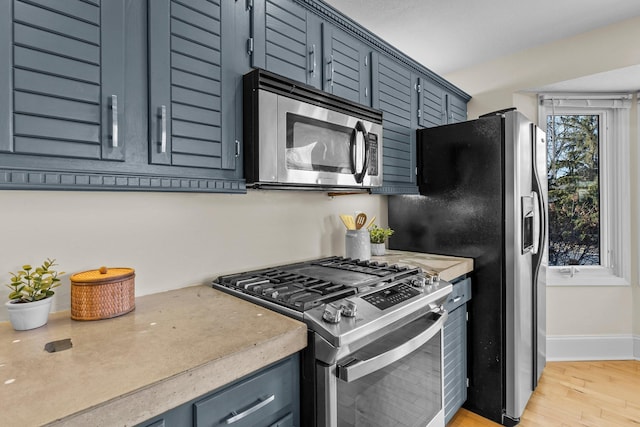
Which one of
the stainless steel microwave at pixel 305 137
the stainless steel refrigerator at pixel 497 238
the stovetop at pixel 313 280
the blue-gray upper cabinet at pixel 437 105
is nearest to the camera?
the stovetop at pixel 313 280

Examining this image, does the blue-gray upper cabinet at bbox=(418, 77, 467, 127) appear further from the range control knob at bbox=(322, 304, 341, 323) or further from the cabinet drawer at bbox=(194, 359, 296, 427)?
the cabinet drawer at bbox=(194, 359, 296, 427)

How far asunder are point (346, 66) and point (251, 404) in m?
1.64

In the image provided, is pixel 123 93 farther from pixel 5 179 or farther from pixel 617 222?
pixel 617 222

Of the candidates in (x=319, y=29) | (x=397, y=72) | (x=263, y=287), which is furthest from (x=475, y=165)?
(x=263, y=287)

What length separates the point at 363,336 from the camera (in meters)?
1.10

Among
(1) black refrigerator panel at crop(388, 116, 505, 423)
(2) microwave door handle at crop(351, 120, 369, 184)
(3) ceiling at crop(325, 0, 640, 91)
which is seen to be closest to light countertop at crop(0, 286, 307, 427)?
(2) microwave door handle at crop(351, 120, 369, 184)

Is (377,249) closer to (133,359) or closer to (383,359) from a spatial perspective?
(383,359)

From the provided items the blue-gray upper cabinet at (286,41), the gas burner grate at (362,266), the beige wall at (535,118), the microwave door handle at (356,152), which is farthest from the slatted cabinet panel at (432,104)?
the gas burner grate at (362,266)

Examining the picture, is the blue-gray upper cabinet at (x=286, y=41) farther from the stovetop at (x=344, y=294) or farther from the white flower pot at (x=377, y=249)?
the white flower pot at (x=377, y=249)

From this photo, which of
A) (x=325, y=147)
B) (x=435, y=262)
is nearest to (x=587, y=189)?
(x=435, y=262)

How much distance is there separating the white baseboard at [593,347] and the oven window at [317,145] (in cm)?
247

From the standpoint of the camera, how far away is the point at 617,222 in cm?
284

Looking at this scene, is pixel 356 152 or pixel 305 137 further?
pixel 356 152

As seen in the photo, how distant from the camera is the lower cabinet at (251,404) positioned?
809 mm
